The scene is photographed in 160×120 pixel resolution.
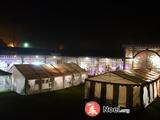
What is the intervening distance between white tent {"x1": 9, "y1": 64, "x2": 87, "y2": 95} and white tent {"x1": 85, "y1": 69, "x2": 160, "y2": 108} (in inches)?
183

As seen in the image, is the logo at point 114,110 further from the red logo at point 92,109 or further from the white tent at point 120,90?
the red logo at point 92,109

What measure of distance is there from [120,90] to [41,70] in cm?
814

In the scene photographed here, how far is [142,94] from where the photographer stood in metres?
12.2

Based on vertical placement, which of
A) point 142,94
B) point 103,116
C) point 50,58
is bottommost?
point 103,116

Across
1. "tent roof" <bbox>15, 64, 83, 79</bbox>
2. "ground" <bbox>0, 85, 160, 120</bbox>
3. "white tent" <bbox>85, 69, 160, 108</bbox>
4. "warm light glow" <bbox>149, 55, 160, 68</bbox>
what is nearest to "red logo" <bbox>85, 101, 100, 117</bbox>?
"ground" <bbox>0, 85, 160, 120</bbox>

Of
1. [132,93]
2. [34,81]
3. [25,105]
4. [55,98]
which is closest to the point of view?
[132,93]

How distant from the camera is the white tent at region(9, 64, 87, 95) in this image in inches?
643

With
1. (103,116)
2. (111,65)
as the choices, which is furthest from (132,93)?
(111,65)

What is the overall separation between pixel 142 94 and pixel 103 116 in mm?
2697

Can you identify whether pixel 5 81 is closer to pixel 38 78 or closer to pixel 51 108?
pixel 38 78

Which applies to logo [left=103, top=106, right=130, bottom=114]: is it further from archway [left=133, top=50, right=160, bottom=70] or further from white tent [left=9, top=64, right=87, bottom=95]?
archway [left=133, top=50, right=160, bottom=70]

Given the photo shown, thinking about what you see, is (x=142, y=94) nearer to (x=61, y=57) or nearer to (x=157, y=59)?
(x=157, y=59)

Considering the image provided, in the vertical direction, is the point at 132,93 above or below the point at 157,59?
below

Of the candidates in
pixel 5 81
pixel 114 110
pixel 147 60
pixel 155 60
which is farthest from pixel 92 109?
pixel 147 60
